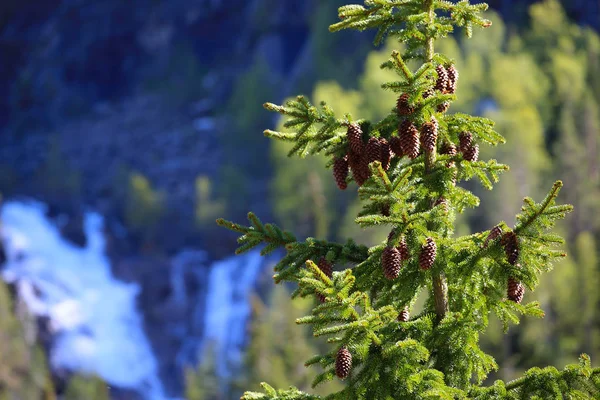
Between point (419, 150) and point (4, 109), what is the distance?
4306 inches

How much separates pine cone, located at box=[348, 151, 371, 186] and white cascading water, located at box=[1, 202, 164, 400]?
58720 millimetres

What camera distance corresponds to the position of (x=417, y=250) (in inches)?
309

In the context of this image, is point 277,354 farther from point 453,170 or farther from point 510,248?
point 510,248

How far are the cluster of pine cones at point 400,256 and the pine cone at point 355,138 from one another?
932mm

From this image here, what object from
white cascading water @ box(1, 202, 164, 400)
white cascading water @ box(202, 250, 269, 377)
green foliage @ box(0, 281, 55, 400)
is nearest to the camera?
green foliage @ box(0, 281, 55, 400)

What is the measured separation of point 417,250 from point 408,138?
0.97 meters

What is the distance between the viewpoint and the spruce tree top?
7512 millimetres

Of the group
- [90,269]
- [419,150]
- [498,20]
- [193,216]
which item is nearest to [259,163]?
[193,216]

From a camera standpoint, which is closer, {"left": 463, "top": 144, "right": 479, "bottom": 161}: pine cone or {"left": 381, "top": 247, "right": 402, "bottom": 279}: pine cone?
{"left": 381, "top": 247, "right": 402, "bottom": 279}: pine cone

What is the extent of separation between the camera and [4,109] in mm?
111188

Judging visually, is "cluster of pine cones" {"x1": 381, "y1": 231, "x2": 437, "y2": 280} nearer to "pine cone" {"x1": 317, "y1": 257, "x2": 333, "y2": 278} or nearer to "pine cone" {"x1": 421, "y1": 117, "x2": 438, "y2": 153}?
"pine cone" {"x1": 317, "y1": 257, "x2": 333, "y2": 278}

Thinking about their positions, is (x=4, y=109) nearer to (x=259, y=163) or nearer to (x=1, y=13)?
(x=1, y=13)

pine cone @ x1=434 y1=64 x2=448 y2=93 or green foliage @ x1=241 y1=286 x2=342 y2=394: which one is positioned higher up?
green foliage @ x1=241 y1=286 x2=342 y2=394

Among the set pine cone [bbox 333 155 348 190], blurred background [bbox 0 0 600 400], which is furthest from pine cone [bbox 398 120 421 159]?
blurred background [bbox 0 0 600 400]
